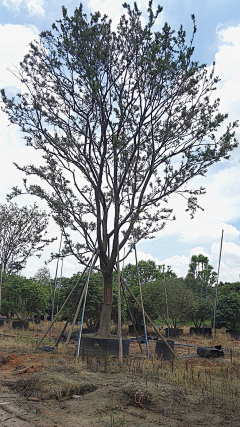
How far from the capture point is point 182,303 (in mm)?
17844

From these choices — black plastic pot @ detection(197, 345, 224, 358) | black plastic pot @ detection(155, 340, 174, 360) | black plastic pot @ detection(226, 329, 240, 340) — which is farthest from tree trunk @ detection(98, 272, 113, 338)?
black plastic pot @ detection(226, 329, 240, 340)

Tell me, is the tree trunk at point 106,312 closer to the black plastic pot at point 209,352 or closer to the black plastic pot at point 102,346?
the black plastic pot at point 102,346

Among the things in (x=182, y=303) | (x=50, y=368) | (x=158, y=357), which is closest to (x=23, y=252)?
(x=182, y=303)

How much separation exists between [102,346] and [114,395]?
3.55 meters

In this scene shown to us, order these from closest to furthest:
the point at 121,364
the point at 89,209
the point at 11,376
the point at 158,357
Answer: the point at 11,376 → the point at 121,364 → the point at 158,357 → the point at 89,209

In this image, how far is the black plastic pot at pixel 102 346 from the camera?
29.4 ft

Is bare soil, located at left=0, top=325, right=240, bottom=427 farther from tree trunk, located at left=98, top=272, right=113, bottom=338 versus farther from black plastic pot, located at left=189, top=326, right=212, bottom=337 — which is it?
black plastic pot, located at left=189, top=326, right=212, bottom=337

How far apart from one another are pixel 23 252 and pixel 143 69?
16.3 metres

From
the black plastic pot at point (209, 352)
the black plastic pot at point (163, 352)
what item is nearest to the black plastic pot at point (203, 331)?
the black plastic pot at point (209, 352)

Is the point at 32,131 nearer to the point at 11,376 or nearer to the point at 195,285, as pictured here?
the point at 11,376

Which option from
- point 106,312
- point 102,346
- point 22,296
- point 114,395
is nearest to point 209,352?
point 106,312

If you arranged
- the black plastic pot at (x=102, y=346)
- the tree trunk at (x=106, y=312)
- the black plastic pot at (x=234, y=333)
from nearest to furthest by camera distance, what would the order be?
1. the black plastic pot at (x=102, y=346)
2. the tree trunk at (x=106, y=312)
3. the black plastic pot at (x=234, y=333)

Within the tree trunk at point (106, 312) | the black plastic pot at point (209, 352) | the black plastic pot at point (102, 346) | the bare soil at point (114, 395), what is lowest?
the bare soil at point (114, 395)

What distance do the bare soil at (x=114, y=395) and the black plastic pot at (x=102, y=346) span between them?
0.94 meters
